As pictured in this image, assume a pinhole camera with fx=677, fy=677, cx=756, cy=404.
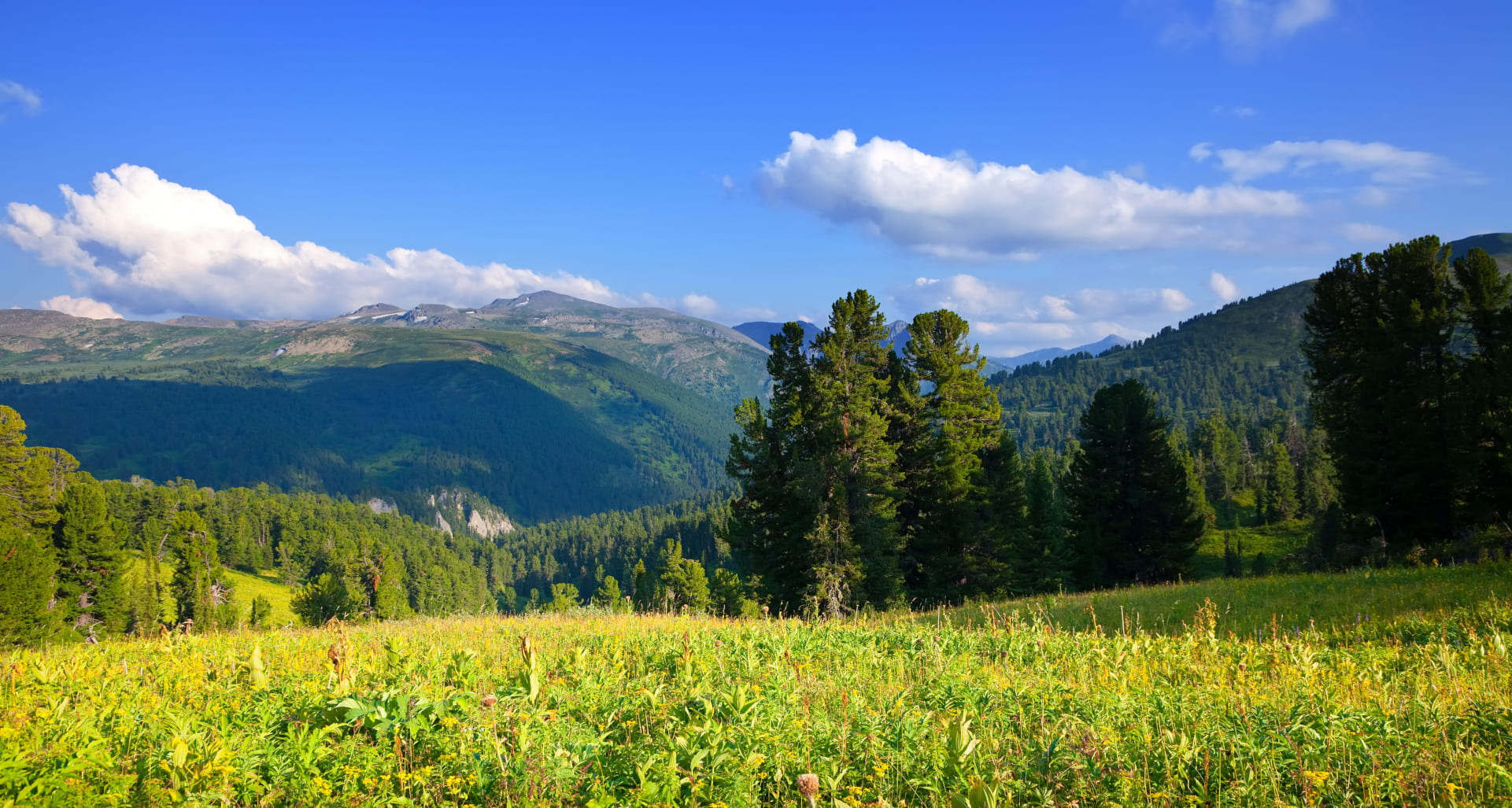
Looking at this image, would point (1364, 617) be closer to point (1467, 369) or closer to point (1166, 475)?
point (1467, 369)

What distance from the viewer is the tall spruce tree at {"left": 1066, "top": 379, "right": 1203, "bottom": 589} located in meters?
36.8

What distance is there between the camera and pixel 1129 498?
37.7 meters

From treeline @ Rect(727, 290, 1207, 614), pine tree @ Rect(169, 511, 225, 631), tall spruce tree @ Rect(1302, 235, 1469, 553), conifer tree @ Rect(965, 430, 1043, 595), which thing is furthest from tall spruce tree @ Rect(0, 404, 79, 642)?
tall spruce tree @ Rect(1302, 235, 1469, 553)

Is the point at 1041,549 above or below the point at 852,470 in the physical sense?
below

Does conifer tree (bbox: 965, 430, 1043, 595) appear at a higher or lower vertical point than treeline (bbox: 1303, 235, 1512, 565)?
lower

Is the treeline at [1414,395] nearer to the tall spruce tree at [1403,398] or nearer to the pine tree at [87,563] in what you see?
the tall spruce tree at [1403,398]

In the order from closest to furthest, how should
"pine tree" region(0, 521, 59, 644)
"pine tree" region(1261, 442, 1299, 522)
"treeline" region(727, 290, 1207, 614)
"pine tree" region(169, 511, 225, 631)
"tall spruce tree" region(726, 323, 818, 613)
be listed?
"treeline" region(727, 290, 1207, 614)
"tall spruce tree" region(726, 323, 818, 613)
"pine tree" region(0, 521, 59, 644)
"pine tree" region(169, 511, 225, 631)
"pine tree" region(1261, 442, 1299, 522)

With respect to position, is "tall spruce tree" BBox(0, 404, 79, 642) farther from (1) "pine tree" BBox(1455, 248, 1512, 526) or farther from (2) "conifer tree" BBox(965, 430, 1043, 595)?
(1) "pine tree" BBox(1455, 248, 1512, 526)

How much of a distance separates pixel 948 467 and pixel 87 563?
52486 millimetres

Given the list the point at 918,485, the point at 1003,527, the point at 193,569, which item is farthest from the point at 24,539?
the point at 1003,527

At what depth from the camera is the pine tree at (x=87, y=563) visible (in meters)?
41.4

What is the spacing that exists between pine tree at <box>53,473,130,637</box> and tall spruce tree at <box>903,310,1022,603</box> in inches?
1949

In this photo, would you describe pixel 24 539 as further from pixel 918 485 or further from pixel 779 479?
pixel 918 485

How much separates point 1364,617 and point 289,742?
15016mm
